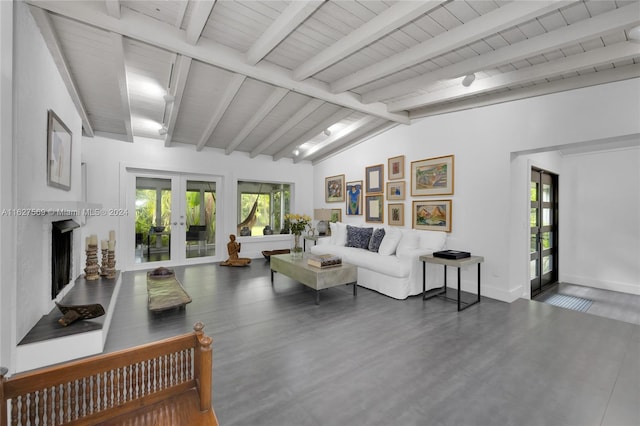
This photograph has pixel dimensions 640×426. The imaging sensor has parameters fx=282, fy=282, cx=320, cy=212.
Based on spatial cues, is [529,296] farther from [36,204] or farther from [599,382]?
[36,204]

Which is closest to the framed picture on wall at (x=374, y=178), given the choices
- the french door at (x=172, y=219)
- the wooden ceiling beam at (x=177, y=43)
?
the wooden ceiling beam at (x=177, y=43)

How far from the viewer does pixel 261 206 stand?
7.23 m

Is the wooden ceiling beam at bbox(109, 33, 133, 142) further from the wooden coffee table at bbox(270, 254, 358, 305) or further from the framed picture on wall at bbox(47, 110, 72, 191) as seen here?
the wooden coffee table at bbox(270, 254, 358, 305)

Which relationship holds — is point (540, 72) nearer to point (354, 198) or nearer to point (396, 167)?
point (396, 167)

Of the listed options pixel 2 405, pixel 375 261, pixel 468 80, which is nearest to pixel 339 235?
pixel 375 261

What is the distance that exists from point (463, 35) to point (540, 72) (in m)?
1.33

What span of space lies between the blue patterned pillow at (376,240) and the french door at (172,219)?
3.67m

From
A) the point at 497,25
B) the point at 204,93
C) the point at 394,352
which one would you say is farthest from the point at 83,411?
the point at 204,93

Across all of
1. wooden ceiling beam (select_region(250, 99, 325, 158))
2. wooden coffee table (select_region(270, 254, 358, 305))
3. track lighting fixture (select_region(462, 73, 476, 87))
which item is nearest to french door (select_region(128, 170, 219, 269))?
wooden ceiling beam (select_region(250, 99, 325, 158))

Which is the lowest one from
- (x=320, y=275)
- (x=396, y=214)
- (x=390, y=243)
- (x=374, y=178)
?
(x=320, y=275)

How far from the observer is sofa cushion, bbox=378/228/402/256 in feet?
14.6

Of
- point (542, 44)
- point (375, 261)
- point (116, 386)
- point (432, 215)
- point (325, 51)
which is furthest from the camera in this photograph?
point (432, 215)

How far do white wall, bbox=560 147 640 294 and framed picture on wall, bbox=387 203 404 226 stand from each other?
115 inches

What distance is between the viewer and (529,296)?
4.16m
